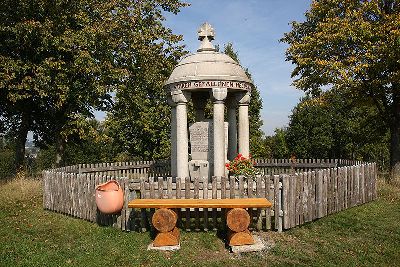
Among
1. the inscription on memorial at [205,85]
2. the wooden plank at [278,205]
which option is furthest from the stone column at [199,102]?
the wooden plank at [278,205]

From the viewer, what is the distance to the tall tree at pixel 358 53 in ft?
53.1

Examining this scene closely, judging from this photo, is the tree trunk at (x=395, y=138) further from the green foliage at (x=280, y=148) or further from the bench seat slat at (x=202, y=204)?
the green foliage at (x=280, y=148)

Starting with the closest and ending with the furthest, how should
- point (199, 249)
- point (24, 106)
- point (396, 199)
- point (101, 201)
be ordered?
point (199, 249), point (101, 201), point (396, 199), point (24, 106)

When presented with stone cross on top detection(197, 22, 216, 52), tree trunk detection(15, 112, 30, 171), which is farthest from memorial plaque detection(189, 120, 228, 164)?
tree trunk detection(15, 112, 30, 171)

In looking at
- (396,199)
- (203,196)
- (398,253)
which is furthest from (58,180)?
(396,199)

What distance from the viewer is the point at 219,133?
1150 centimetres

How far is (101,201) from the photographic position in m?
9.16

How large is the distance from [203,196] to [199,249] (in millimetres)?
1650

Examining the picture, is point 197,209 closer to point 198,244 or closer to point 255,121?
point 198,244

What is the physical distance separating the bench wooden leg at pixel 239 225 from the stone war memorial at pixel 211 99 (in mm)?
3691

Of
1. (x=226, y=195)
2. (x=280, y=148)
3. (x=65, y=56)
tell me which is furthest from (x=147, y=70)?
(x=280, y=148)

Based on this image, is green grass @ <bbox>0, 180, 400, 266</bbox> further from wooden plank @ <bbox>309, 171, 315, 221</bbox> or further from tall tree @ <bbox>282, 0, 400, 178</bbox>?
tall tree @ <bbox>282, 0, 400, 178</bbox>

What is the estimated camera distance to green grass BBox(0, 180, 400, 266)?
7.12 m

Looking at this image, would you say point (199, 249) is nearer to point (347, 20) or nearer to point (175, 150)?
point (175, 150)
